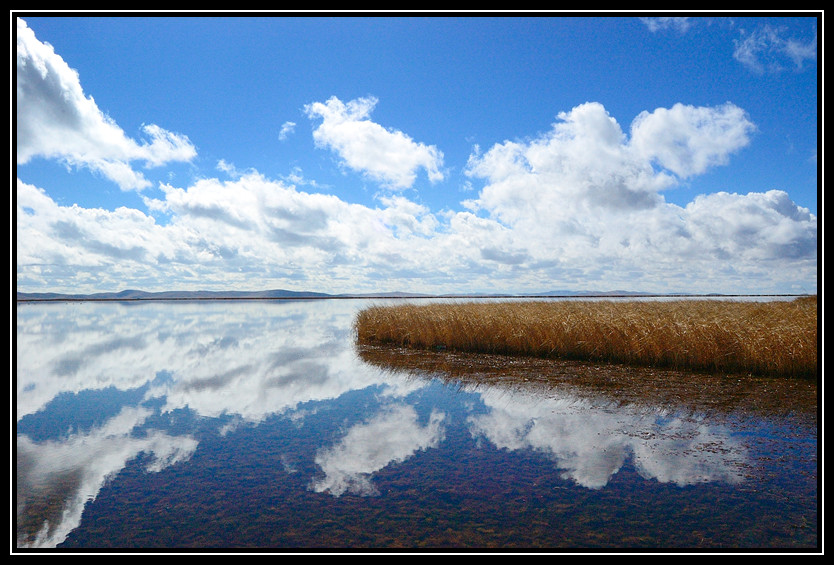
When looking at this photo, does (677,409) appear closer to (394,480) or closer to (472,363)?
(394,480)

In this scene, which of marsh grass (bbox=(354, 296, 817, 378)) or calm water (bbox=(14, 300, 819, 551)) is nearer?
calm water (bbox=(14, 300, 819, 551))

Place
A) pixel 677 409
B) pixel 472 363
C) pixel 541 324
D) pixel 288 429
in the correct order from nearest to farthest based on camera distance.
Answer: pixel 288 429, pixel 677 409, pixel 472 363, pixel 541 324

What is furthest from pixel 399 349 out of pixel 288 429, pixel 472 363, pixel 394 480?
pixel 394 480

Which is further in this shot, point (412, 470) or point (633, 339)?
point (633, 339)

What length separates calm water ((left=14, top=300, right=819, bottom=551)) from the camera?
5.11 meters

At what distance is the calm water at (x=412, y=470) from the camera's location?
511 cm

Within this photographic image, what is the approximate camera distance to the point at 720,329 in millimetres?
15891

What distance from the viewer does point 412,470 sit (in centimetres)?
701

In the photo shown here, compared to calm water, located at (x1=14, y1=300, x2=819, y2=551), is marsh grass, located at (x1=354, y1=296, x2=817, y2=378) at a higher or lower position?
higher

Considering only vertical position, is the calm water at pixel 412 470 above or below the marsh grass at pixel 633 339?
below

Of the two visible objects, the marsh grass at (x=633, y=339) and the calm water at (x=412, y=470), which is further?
the marsh grass at (x=633, y=339)

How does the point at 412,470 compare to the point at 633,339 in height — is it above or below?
below
